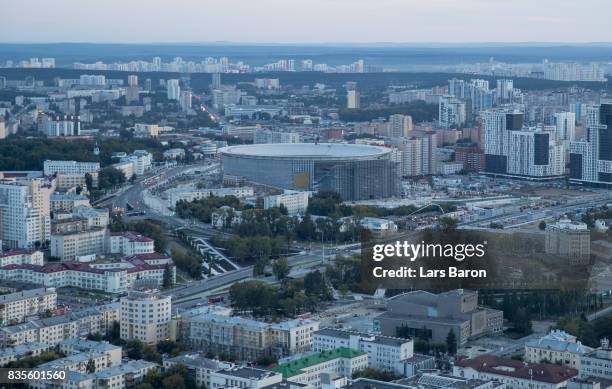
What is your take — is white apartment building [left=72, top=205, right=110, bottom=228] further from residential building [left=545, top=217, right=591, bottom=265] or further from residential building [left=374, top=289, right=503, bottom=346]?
residential building [left=374, top=289, right=503, bottom=346]

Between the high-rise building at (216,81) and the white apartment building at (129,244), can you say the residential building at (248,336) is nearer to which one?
the white apartment building at (129,244)

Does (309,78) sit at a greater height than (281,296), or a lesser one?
greater

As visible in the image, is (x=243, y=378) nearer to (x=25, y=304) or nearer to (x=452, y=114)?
(x=25, y=304)

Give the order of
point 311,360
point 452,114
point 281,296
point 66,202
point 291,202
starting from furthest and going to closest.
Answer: point 452,114 < point 291,202 < point 66,202 < point 281,296 < point 311,360

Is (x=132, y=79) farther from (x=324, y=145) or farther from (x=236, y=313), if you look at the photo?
(x=236, y=313)

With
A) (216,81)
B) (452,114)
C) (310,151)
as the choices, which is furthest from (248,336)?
(216,81)

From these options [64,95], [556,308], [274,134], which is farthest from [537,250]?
[64,95]
